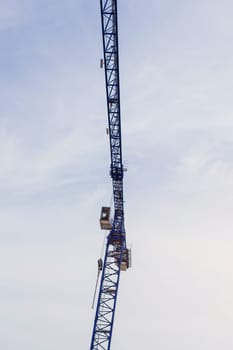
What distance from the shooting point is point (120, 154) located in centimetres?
4881

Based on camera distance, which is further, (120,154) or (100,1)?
(120,154)

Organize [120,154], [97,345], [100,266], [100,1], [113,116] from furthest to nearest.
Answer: [100,266] < [97,345] < [120,154] < [113,116] < [100,1]

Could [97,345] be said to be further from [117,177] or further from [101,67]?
[101,67]

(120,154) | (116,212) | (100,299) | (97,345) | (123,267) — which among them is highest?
(120,154)

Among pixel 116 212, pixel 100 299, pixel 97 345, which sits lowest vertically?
pixel 97 345

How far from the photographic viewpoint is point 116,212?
53.7 meters

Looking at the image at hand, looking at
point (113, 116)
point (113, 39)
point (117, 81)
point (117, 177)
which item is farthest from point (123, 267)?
point (113, 39)

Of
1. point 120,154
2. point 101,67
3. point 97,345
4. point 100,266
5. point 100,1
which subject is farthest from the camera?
point 100,266

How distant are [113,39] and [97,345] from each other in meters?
38.7

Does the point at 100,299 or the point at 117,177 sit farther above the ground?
the point at 117,177

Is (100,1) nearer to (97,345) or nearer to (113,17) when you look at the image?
(113,17)

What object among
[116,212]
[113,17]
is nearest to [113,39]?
[113,17]

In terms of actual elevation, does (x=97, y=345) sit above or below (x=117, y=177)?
below

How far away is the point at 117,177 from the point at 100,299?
56.1 feet
